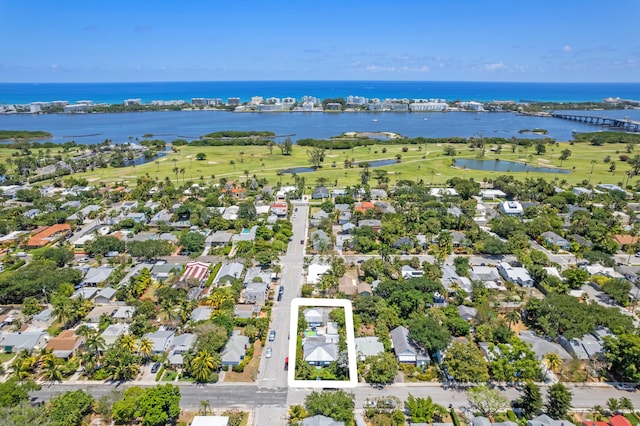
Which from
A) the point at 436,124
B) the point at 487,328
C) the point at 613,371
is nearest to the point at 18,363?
the point at 487,328

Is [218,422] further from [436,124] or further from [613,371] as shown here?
[436,124]

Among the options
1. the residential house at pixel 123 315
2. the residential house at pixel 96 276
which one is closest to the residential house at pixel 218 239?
the residential house at pixel 96 276

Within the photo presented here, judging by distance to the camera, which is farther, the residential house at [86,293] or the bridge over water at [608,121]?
the bridge over water at [608,121]

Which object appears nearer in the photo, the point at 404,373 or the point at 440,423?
the point at 440,423

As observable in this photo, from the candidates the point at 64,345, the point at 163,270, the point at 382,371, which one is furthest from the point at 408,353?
the point at 163,270

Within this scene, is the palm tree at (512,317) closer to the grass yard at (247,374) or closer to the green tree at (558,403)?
A: the green tree at (558,403)

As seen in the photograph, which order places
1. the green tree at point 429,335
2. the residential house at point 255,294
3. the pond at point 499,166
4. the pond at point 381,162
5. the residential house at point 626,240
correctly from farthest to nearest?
1. the pond at point 381,162
2. the pond at point 499,166
3. the residential house at point 626,240
4. the residential house at point 255,294
5. the green tree at point 429,335
